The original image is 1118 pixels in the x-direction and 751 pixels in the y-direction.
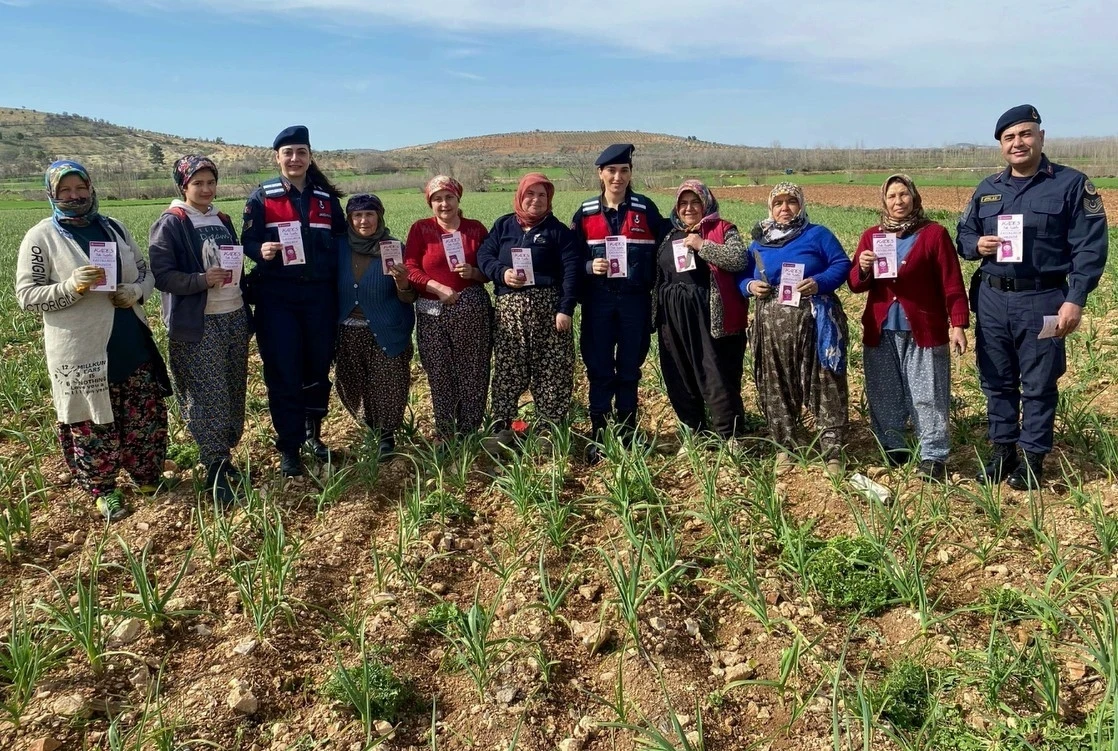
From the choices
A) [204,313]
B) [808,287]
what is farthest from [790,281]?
[204,313]

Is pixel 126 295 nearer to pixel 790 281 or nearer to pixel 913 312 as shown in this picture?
pixel 790 281

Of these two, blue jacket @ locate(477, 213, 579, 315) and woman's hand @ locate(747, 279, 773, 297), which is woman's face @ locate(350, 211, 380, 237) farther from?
woman's hand @ locate(747, 279, 773, 297)

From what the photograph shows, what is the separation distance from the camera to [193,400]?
4375 millimetres

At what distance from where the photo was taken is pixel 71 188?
12.6 feet

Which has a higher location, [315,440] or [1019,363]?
[1019,363]

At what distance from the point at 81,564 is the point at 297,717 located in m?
1.69

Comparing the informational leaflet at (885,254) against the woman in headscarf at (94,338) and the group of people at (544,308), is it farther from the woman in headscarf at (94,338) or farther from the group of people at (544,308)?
the woman in headscarf at (94,338)

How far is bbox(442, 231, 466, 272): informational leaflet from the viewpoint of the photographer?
459cm

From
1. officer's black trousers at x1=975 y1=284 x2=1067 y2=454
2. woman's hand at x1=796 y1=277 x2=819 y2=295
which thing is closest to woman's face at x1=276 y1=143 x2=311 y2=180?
woman's hand at x1=796 y1=277 x2=819 y2=295

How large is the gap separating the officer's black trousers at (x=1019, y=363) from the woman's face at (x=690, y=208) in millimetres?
1757

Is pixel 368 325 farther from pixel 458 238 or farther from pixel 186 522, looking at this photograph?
pixel 186 522

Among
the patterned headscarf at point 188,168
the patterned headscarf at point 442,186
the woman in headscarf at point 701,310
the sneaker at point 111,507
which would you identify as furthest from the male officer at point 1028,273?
the sneaker at point 111,507

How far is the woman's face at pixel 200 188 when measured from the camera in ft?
13.7

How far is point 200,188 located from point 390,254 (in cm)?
115
